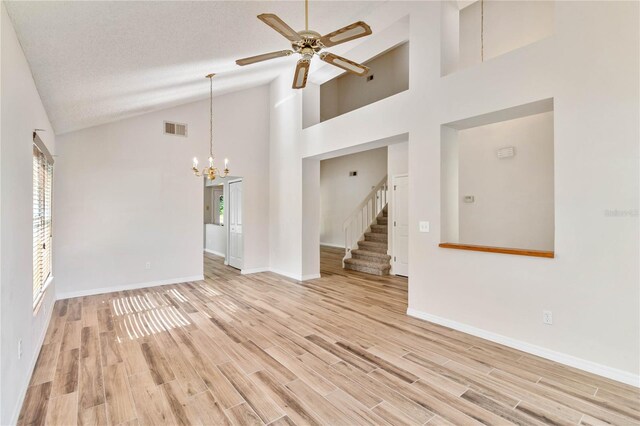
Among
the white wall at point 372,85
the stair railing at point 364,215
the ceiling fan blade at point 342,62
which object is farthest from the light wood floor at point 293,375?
the white wall at point 372,85

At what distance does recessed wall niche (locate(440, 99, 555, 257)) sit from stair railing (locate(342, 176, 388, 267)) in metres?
2.78

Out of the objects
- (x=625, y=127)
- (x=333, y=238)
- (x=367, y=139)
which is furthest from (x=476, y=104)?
(x=333, y=238)

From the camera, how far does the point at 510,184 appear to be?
16.4 feet

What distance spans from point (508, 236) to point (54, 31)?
595 cm

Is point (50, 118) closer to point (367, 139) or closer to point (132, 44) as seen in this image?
point (132, 44)

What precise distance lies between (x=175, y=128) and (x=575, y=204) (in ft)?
20.0

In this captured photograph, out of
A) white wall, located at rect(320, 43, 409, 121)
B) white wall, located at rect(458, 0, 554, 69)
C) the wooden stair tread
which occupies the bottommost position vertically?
the wooden stair tread

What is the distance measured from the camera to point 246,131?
21.9 feet

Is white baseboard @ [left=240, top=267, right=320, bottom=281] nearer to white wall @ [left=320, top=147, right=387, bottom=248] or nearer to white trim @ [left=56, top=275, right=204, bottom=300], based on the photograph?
white trim @ [left=56, top=275, right=204, bottom=300]

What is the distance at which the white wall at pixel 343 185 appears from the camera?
9828mm

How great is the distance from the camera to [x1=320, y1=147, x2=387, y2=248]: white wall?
9.83 metres

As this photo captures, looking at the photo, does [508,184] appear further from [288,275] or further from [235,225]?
[235,225]

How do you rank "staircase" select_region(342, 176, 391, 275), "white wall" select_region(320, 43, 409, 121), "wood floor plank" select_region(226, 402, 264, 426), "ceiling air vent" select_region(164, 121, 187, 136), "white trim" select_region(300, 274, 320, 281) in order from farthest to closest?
1. "white wall" select_region(320, 43, 409, 121)
2. "staircase" select_region(342, 176, 391, 275)
3. "white trim" select_region(300, 274, 320, 281)
4. "ceiling air vent" select_region(164, 121, 187, 136)
5. "wood floor plank" select_region(226, 402, 264, 426)

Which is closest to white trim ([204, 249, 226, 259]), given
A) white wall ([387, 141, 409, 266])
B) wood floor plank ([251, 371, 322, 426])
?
white wall ([387, 141, 409, 266])
